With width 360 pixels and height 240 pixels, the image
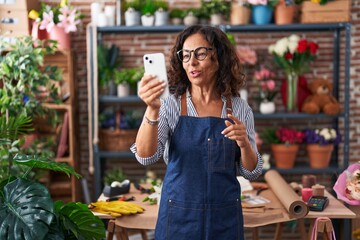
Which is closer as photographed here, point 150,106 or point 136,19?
point 150,106

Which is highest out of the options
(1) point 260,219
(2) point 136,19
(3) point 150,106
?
(2) point 136,19

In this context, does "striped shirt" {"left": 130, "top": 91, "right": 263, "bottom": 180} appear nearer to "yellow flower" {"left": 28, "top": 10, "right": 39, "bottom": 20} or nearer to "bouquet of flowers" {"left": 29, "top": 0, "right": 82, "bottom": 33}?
"bouquet of flowers" {"left": 29, "top": 0, "right": 82, "bottom": 33}

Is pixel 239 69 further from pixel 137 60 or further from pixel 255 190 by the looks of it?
pixel 137 60

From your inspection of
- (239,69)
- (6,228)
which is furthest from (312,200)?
(6,228)

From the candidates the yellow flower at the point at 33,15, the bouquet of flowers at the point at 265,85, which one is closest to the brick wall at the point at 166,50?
the bouquet of flowers at the point at 265,85

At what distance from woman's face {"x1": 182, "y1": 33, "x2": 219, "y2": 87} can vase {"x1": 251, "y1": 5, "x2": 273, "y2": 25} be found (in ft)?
9.07

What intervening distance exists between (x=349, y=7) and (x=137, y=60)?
1.99 m

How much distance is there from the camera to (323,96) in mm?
5477

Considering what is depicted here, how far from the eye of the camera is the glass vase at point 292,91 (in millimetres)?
5457

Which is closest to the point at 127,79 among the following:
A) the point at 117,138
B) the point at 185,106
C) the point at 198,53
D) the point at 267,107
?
the point at 117,138

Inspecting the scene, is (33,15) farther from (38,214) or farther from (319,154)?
(38,214)

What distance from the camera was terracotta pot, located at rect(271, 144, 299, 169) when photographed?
18.0 ft

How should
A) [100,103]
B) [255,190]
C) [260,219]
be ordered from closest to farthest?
[260,219], [255,190], [100,103]

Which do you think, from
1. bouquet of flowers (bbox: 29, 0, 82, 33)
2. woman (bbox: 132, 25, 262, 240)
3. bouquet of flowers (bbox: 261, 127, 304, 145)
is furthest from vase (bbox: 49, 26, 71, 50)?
woman (bbox: 132, 25, 262, 240)
